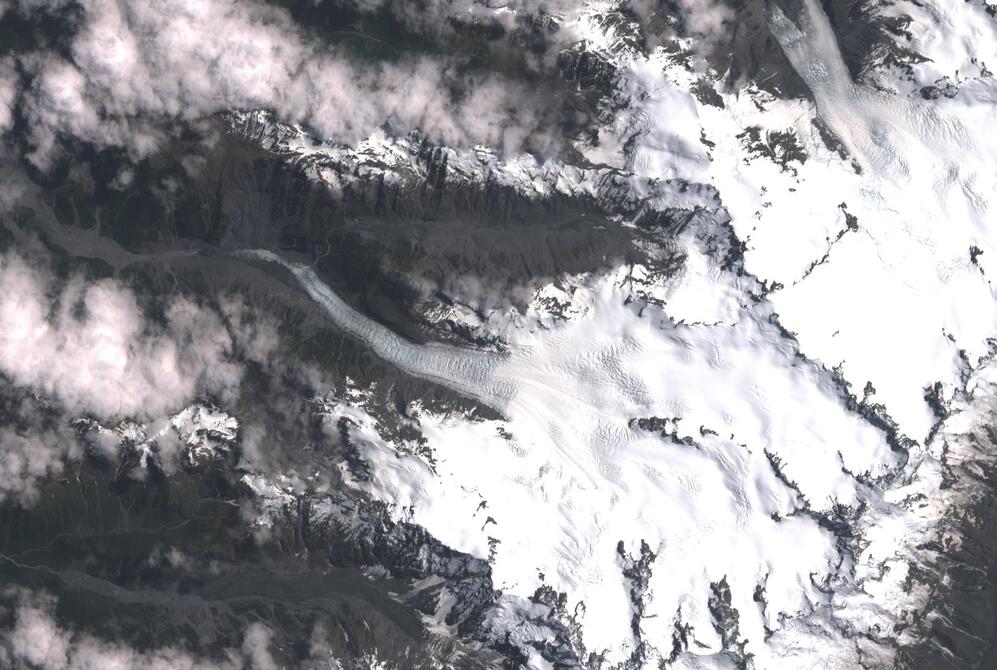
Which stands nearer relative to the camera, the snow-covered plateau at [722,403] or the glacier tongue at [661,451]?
the snow-covered plateau at [722,403]

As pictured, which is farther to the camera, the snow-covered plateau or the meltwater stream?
the meltwater stream

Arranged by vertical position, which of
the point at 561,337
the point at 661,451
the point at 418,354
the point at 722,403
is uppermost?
the point at 561,337

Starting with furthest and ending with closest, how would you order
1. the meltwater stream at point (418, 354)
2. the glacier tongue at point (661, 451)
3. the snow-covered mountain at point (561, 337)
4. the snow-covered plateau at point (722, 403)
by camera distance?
1. the meltwater stream at point (418, 354)
2. the glacier tongue at point (661, 451)
3. the snow-covered plateau at point (722, 403)
4. the snow-covered mountain at point (561, 337)

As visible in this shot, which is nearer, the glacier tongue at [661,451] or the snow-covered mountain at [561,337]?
the snow-covered mountain at [561,337]

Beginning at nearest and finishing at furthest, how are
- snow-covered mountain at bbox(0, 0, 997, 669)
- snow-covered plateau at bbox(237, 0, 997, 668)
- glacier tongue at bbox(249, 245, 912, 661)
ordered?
1. snow-covered mountain at bbox(0, 0, 997, 669)
2. snow-covered plateau at bbox(237, 0, 997, 668)
3. glacier tongue at bbox(249, 245, 912, 661)

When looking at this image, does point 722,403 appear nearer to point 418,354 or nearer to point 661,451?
point 661,451

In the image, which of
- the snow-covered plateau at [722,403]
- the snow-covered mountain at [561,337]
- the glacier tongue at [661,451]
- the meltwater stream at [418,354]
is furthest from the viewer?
the meltwater stream at [418,354]

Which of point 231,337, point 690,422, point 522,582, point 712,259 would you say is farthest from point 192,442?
point 712,259

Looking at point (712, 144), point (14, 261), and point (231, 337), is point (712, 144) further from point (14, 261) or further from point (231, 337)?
point (14, 261)

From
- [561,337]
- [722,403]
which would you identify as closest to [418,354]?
[561,337]

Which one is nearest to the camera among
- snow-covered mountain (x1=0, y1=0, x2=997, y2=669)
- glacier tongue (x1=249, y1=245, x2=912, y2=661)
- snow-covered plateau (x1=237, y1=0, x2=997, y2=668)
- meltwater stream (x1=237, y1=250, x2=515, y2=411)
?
snow-covered mountain (x1=0, y1=0, x2=997, y2=669)

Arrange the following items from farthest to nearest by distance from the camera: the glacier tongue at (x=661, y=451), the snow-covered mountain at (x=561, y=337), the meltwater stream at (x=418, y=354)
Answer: the meltwater stream at (x=418, y=354) → the glacier tongue at (x=661, y=451) → the snow-covered mountain at (x=561, y=337)
